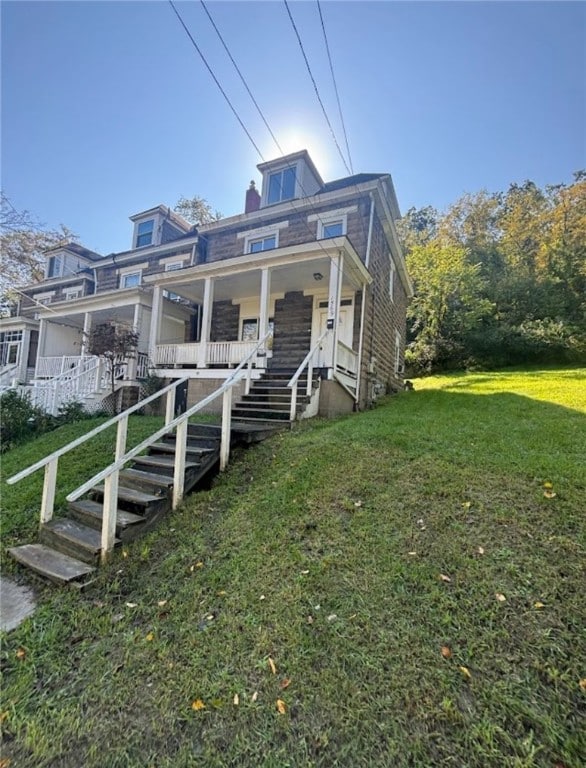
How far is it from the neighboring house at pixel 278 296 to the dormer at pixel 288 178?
0.04 meters

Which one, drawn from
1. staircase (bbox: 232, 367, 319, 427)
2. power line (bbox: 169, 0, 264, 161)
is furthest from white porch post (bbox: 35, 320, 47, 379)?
power line (bbox: 169, 0, 264, 161)

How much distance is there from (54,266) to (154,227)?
7.36m

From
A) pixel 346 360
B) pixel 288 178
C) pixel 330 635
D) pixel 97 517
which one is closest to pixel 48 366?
pixel 288 178

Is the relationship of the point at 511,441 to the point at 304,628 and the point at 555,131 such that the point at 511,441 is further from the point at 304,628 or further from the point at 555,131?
the point at 555,131

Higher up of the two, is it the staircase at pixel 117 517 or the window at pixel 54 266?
the window at pixel 54 266

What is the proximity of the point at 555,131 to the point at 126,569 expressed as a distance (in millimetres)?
15291

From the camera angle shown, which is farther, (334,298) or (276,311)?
(276,311)

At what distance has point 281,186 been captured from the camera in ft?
40.6

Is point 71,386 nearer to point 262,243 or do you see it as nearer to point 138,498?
point 262,243

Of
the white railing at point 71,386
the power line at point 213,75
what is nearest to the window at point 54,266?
the white railing at point 71,386

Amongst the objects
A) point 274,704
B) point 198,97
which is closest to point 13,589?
point 274,704

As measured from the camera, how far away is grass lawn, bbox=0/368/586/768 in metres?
1.78

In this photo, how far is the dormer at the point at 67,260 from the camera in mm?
18625

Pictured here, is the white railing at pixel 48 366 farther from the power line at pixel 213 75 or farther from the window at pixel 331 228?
the power line at pixel 213 75
